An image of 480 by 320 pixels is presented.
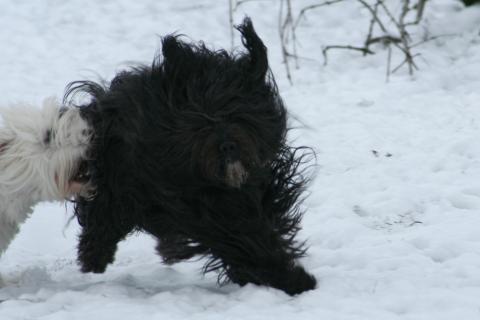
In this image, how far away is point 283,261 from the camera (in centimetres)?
373

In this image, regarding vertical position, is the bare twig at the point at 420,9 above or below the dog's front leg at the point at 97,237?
above

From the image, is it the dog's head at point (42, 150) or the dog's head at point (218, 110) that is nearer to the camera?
the dog's head at point (218, 110)

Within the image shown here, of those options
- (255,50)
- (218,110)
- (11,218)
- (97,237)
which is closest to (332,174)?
(97,237)

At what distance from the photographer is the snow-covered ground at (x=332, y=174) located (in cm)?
352

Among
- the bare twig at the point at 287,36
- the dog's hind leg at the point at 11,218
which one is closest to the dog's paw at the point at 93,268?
the dog's hind leg at the point at 11,218

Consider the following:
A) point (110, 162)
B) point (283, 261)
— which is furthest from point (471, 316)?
point (110, 162)

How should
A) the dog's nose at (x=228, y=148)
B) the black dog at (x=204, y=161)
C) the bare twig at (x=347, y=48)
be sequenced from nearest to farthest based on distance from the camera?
the dog's nose at (x=228, y=148) < the black dog at (x=204, y=161) < the bare twig at (x=347, y=48)

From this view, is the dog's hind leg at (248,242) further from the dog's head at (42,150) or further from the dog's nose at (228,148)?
the dog's head at (42,150)

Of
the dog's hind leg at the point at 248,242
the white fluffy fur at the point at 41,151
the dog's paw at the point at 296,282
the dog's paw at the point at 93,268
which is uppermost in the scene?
the white fluffy fur at the point at 41,151

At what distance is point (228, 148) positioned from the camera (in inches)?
131

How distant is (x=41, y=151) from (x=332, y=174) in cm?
279

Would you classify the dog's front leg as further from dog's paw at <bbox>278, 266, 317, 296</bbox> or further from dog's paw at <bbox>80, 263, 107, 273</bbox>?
dog's paw at <bbox>278, 266, 317, 296</bbox>

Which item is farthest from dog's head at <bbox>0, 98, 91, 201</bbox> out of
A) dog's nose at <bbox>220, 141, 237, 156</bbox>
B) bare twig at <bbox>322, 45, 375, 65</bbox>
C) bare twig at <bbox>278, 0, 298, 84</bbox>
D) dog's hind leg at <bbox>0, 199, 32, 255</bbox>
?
bare twig at <bbox>322, 45, 375, 65</bbox>

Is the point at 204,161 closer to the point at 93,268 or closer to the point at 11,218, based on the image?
the point at 11,218
